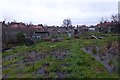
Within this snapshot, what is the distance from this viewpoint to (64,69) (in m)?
14.2

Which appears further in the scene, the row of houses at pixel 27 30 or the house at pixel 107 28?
the house at pixel 107 28

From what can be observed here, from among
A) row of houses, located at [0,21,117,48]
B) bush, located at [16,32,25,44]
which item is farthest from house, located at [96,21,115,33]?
bush, located at [16,32,25,44]

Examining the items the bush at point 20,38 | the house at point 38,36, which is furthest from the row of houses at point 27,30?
the bush at point 20,38

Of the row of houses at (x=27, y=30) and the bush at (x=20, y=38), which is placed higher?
the row of houses at (x=27, y=30)

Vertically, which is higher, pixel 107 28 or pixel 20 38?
pixel 107 28

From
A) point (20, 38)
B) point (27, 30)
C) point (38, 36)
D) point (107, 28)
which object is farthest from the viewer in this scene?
point (107, 28)

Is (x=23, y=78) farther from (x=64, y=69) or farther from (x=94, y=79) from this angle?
(x=94, y=79)

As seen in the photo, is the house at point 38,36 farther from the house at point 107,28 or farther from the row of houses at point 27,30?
the house at point 107,28

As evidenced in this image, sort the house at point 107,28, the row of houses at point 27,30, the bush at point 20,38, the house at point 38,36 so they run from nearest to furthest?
the bush at point 20,38 → the row of houses at point 27,30 → the house at point 38,36 → the house at point 107,28

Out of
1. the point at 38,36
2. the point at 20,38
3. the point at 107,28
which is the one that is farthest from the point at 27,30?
the point at 107,28

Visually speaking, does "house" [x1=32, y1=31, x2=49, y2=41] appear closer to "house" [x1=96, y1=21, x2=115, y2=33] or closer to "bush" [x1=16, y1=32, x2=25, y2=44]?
"bush" [x1=16, y1=32, x2=25, y2=44]

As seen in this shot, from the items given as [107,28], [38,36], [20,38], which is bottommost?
[20,38]

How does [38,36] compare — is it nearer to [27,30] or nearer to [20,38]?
[27,30]

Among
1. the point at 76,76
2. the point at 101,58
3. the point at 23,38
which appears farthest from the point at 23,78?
the point at 23,38
